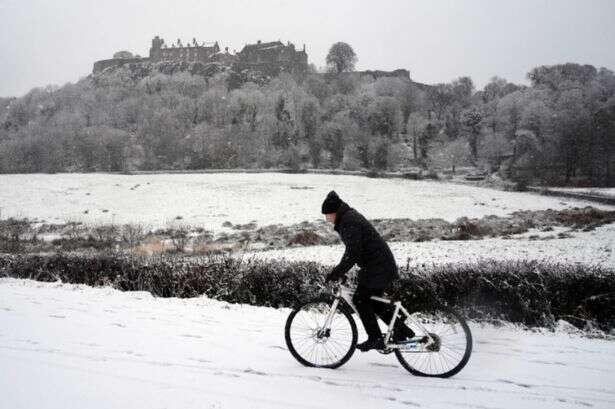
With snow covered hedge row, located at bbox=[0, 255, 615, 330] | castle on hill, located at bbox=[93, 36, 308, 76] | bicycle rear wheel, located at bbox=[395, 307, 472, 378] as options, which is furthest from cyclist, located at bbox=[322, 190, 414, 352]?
castle on hill, located at bbox=[93, 36, 308, 76]

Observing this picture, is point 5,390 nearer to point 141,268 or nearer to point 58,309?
point 58,309

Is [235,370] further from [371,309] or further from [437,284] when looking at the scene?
[437,284]

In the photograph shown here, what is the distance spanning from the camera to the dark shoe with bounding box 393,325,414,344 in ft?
18.4

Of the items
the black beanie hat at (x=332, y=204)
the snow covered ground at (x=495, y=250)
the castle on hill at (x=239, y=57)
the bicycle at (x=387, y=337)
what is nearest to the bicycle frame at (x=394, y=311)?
the bicycle at (x=387, y=337)

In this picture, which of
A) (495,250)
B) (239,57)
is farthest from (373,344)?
(239,57)

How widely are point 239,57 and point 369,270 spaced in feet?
500

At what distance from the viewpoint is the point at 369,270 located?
5.61 meters

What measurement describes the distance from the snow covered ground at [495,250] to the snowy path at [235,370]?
7.77 m

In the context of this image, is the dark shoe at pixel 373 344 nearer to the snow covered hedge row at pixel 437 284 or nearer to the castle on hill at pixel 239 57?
the snow covered hedge row at pixel 437 284

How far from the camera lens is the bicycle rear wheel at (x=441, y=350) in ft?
17.9

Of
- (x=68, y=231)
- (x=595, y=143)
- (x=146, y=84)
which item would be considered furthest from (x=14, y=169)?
(x=595, y=143)

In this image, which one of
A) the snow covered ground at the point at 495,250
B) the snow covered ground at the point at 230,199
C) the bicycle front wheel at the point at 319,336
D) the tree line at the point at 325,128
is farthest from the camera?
the tree line at the point at 325,128

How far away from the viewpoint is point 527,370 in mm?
5840

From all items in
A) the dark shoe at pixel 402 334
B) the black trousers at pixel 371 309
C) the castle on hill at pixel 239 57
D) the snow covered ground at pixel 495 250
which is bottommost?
the snow covered ground at pixel 495 250
